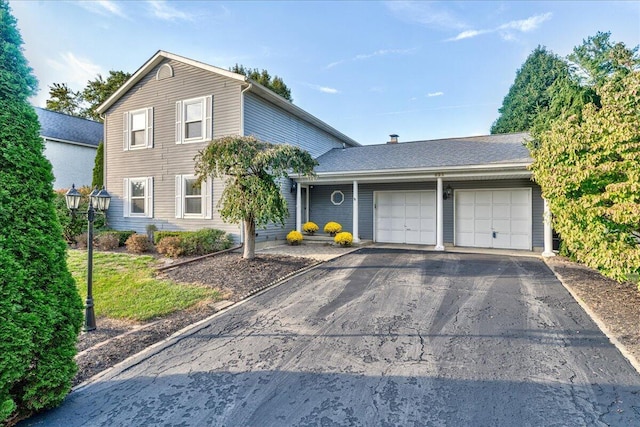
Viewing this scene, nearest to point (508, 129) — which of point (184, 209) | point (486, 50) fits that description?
point (486, 50)

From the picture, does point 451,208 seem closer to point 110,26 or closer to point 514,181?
point 514,181

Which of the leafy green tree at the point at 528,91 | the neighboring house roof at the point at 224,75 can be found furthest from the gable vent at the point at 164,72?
the leafy green tree at the point at 528,91

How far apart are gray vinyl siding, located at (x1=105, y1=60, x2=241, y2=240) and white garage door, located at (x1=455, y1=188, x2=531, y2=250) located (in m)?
8.20

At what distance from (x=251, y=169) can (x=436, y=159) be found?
680cm

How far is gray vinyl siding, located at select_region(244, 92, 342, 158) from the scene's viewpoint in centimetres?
Result: 1119

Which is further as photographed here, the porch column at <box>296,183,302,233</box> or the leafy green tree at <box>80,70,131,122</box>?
the leafy green tree at <box>80,70,131,122</box>

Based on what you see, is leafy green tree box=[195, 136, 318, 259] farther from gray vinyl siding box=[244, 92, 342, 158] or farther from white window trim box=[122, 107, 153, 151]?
white window trim box=[122, 107, 153, 151]

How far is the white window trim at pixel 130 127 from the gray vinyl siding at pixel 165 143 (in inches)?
6.3

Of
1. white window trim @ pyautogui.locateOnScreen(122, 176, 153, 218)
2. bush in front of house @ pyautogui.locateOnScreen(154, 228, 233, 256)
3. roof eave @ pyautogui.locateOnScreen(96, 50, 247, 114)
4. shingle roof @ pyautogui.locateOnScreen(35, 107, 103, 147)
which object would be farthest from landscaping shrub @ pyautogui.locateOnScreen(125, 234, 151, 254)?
shingle roof @ pyautogui.locateOnScreen(35, 107, 103, 147)

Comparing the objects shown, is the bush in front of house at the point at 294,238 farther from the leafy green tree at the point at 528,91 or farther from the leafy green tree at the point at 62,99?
the leafy green tree at the point at 62,99

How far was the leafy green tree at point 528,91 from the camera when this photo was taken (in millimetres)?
20812

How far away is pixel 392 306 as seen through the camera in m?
5.40

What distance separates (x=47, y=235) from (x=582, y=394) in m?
5.05

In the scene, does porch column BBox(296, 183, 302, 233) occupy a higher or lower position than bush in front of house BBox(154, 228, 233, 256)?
higher
